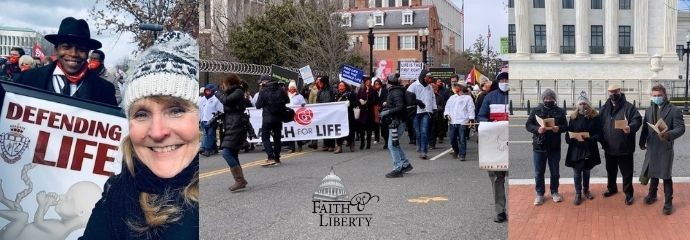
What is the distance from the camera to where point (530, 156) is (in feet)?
8.13

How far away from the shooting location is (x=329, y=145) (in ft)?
8.47

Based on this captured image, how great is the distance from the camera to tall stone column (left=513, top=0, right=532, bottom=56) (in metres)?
2.44

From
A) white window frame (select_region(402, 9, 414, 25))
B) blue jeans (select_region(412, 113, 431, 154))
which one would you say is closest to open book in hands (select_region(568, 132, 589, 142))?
blue jeans (select_region(412, 113, 431, 154))

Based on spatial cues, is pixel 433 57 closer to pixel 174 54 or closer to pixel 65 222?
pixel 174 54

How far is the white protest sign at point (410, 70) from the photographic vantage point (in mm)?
2385

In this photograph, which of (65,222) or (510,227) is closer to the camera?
(510,227)

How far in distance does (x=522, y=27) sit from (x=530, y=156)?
49 cm

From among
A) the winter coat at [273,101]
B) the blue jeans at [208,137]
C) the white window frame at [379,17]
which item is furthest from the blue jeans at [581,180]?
the blue jeans at [208,137]

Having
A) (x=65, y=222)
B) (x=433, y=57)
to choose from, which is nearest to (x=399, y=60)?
(x=433, y=57)

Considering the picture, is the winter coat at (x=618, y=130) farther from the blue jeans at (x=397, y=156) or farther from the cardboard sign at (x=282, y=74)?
the cardboard sign at (x=282, y=74)

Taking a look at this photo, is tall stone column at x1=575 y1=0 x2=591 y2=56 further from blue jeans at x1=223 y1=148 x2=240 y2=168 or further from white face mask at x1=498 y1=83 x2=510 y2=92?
blue jeans at x1=223 y1=148 x2=240 y2=168

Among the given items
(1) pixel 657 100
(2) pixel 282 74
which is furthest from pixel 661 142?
(2) pixel 282 74

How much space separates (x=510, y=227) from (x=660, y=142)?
2.58 feet

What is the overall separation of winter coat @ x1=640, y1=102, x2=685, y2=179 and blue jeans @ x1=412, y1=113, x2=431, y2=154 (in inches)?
36.8
